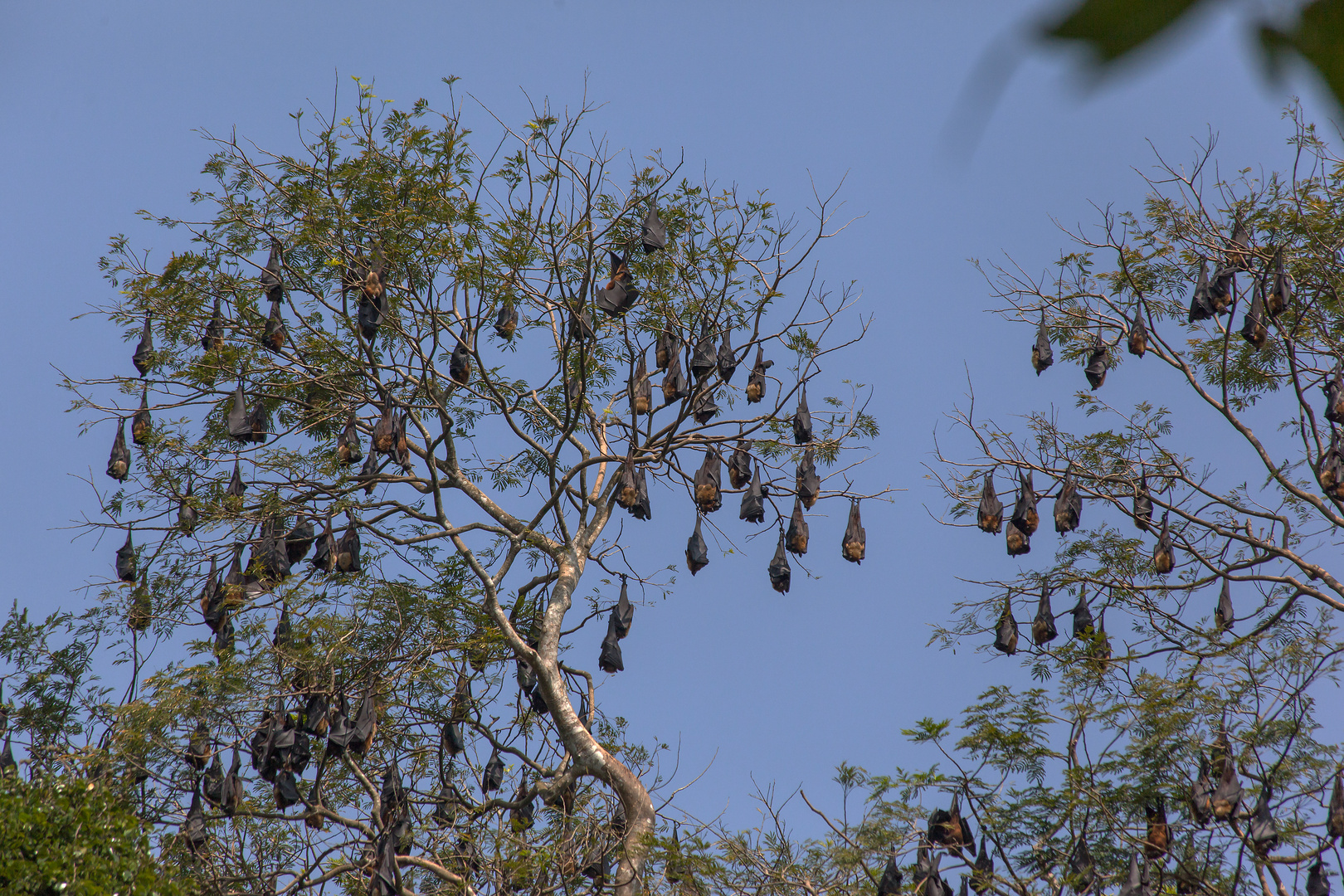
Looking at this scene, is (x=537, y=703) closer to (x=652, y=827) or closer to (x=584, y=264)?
(x=652, y=827)

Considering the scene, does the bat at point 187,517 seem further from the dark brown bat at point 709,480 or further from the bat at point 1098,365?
the bat at point 1098,365

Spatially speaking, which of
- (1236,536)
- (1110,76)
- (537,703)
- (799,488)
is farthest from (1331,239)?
(1110,76)

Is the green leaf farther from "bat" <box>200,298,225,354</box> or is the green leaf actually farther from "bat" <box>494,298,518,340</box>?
"bat" <box>200,298,225,354</box>

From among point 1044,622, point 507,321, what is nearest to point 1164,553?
point 1044,622

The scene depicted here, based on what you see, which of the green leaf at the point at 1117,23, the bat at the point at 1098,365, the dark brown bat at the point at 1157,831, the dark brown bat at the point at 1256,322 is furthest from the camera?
the bat at the point at 1098,365

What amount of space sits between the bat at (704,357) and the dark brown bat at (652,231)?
103 cm

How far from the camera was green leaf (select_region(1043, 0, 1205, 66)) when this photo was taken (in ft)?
2.06

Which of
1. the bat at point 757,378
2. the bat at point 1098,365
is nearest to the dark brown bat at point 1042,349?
the bat at point 1098,365

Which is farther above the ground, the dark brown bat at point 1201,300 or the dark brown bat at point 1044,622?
the dark brown bat at point 1201,300

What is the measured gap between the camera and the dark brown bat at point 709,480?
41.6 feet

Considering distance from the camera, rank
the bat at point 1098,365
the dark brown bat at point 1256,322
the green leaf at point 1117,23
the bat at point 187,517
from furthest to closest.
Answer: the bat at point 1098,365
the dark brown bat at point 1256,322
the bat at point 187,517
the green leaf at point 1117,23

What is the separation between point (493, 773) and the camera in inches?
478

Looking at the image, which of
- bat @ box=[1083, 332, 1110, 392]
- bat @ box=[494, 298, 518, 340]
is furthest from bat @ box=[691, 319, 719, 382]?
bat @ box=[1083, 332, 1110, 392]

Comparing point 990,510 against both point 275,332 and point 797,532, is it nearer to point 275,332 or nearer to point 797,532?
point 797,532
